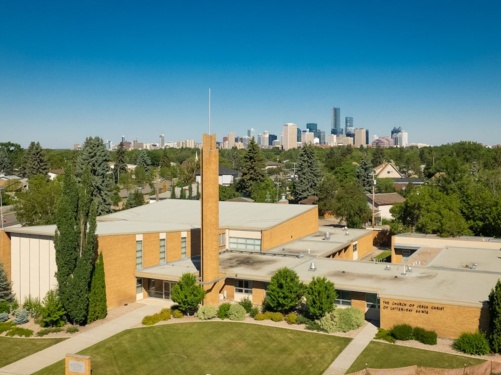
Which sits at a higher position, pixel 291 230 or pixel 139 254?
pixel 291 230

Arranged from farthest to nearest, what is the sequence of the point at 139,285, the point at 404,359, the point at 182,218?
1. the point at 182,218
2. the point at 139,285
3. the point at 404,359

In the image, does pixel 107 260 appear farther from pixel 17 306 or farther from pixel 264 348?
pixel 264 348

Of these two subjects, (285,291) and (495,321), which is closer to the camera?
(495,321)

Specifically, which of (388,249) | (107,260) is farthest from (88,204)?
(388,249)

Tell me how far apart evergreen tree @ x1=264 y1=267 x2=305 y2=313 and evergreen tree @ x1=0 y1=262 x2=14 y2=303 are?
759 inches

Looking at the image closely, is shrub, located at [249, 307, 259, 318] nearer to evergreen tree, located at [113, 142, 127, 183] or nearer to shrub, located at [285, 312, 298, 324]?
shrub, located at [285, 312, 298, 324]

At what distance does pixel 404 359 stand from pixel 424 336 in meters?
2.87

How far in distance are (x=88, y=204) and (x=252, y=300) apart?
42.5 ft

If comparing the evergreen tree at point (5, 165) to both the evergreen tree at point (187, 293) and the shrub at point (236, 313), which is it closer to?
the evergreen tree at point (187, 293)

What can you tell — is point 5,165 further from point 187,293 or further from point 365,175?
point 187,293

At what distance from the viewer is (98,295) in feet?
107

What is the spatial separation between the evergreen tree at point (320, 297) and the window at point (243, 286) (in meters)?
6.43

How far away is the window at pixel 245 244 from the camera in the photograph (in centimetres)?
4406

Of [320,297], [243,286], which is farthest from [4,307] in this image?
[320,297]
